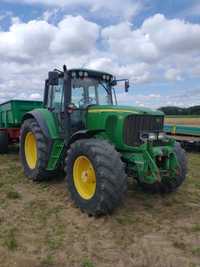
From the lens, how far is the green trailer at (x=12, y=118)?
1031 centimetres

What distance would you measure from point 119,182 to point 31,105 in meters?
6.84

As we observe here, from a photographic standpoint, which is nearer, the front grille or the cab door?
the front grille

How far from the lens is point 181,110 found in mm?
40281

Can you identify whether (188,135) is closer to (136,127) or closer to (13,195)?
(136,127)

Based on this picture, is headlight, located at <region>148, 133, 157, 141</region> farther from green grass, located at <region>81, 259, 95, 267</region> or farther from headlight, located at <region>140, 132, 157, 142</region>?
green grass, located at <region>81, 259, 95, 267</region>

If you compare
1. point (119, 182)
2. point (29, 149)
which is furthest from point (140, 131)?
point (29, 149)

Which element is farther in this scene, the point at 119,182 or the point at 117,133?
the point at 117,133

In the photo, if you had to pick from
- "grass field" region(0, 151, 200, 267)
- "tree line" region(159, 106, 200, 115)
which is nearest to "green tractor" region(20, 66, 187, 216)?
"grass field" region(0, 151, 200, 267)

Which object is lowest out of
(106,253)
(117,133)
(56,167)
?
(106,253)

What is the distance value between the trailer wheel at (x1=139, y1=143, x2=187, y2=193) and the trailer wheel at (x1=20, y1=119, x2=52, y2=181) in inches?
92.2

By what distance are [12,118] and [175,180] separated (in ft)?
20.9

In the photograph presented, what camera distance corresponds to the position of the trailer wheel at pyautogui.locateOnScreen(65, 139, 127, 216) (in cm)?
474

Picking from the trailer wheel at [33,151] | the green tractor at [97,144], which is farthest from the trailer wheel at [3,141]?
the green tractor at [97,144]

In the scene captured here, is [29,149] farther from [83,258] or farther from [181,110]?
[181,110]
